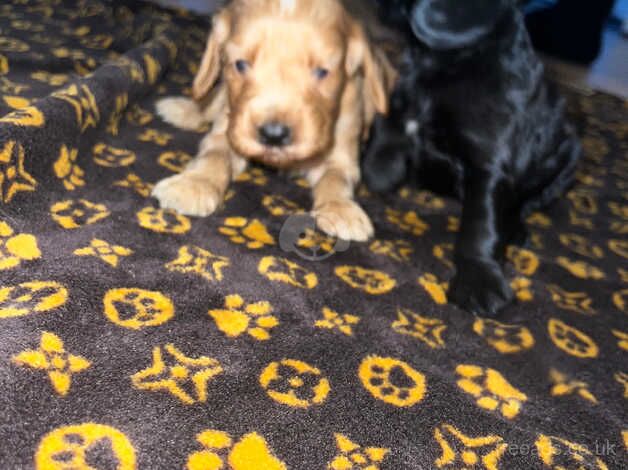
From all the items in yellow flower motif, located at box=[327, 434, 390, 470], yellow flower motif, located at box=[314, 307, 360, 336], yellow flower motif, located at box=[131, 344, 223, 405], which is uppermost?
yellow flower motif, located at box=[131, 344, 223, 405]

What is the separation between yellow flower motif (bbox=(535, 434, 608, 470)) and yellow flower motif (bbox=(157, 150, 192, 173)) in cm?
182

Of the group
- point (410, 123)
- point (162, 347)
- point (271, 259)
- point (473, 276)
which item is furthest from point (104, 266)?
point (410, 123)

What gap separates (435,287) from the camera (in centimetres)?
215

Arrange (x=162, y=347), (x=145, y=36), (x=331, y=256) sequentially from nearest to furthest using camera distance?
(x=162, y=347), (x=331, y=256), (x=145, y=36)

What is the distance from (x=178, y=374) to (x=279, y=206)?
1.15 meters

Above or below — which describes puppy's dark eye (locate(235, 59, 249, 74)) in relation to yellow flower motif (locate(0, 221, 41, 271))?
above

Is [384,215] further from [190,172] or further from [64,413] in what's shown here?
[64,413]

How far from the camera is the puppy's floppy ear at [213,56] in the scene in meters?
2.57

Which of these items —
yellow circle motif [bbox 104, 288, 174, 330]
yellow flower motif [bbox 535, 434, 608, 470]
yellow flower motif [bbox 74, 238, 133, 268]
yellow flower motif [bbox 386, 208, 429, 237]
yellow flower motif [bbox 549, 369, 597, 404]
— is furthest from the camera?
yellow flower motif [bbox 386, 208, 429, 237]

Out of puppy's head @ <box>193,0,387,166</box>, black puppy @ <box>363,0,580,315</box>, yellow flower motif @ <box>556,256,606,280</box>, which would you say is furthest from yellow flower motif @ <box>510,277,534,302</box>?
puppy's head @ <box>193,0,387,166</box>

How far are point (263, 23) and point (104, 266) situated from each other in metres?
1.11

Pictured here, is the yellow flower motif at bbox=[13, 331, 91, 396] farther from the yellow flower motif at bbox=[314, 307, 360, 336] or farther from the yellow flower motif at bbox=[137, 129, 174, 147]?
the yellow flower motif at bbox=[137, 129, 174, 147]

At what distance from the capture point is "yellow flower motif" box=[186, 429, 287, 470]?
1267 millimetres

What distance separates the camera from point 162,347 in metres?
1.56
